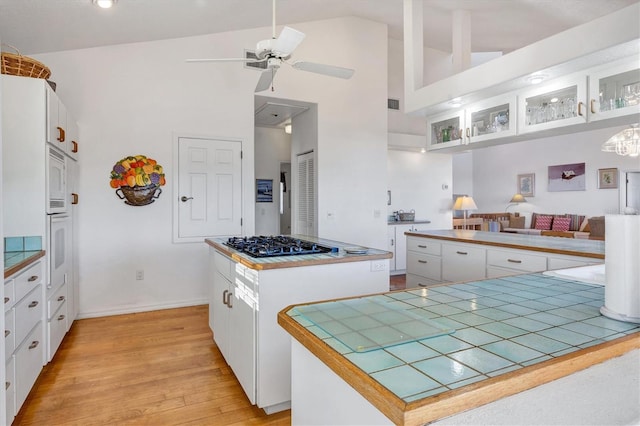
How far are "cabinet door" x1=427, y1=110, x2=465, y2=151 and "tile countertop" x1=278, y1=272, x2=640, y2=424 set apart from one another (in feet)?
8.13

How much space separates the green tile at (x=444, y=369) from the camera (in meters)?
0.67

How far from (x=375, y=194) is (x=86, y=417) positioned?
4.26 meters

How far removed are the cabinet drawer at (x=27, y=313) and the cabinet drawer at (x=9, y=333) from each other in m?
0.06

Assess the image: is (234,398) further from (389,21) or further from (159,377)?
(389,21)

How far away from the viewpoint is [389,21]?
5.37 m

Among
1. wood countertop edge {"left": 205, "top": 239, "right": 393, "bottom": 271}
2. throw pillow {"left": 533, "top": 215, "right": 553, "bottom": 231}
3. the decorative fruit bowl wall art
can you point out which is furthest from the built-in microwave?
throw pillow {"left": 533, "top": 215, "right": 553, "bottom": 231}

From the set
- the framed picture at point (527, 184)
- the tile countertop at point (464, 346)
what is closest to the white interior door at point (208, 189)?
the tile countertop at point (464, 346)

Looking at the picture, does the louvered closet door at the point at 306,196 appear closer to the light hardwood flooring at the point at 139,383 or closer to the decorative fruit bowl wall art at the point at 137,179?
the decorative fruit bowl wall art at the point at 137,179

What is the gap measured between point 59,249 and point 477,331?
324 cm

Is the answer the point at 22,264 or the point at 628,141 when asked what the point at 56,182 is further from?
the point at 628,141

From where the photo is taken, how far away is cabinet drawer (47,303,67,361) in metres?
2.62

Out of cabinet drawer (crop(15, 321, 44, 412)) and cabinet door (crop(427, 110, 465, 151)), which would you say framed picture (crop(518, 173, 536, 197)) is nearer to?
cabinet door (crop(427, 110, 465, 151))

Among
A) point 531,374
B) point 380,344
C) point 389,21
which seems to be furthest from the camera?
point 389,21

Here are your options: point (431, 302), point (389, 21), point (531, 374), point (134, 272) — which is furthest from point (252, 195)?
point (531, 374)
